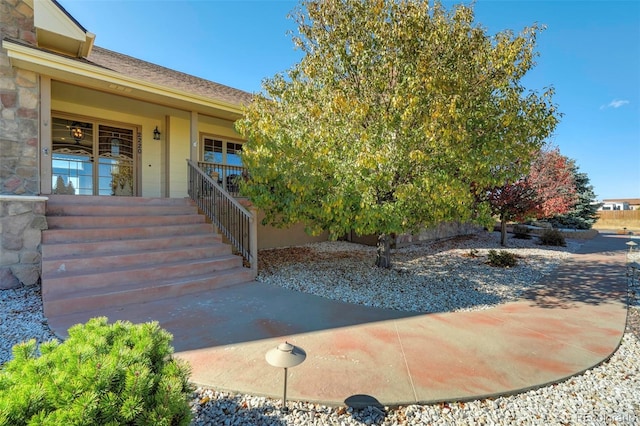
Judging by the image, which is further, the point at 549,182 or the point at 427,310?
the point at 549,182

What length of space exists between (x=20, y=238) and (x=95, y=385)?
17.7ft

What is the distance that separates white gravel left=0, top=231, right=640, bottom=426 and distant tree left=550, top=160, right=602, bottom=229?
10.7 m

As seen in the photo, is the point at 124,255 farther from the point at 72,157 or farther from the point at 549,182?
the point at 549,182

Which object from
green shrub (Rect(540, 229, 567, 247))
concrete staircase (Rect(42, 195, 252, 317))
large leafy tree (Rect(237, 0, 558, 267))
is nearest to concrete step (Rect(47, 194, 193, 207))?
concrete staircase (Rect(42, 195, 252, 317))

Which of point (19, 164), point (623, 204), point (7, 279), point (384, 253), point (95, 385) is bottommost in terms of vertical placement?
point (7, 279)

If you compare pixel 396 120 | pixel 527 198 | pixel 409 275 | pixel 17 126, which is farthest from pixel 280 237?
pixel 527 198

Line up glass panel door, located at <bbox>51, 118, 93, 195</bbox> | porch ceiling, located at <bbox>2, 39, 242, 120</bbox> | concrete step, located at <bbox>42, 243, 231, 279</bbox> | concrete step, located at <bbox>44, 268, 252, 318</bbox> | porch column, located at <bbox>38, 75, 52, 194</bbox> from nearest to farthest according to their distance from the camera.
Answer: concrete step, located at <bbox>44, 268, 252, 318</bbox> → concrete step, located at <bbox>42, 243, 231, 279</bbox> → porch ceiling, located at <bbox>2, 39, 242, 120</bbox> → porch column, located at <bbox>38, 75, 52, 194</bbox> → glass panel door, located at <bbox>51, 118, 93, 195</bbox>

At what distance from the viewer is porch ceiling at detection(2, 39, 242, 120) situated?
5.52 m

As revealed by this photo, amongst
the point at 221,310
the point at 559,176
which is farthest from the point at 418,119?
the point at 559,176

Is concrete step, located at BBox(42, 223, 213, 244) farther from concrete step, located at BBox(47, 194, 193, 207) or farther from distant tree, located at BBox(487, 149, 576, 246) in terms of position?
distant tree, located at BBox(487, 149, 576, 246)

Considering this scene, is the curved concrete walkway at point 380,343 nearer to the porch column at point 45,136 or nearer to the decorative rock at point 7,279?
the decorative rock at point 7,279

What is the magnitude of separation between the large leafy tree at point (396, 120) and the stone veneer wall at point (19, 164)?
145 inches

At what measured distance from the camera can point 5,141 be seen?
566cm

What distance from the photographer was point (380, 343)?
11.6 feet
